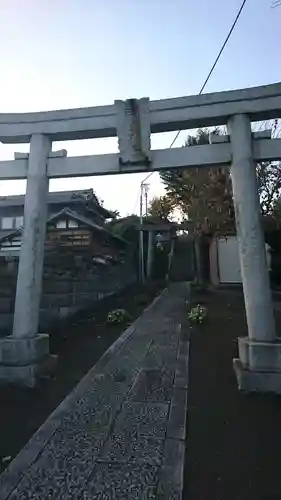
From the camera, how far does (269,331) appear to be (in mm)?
4535

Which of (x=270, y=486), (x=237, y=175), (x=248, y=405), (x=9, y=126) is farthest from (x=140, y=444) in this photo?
(x=9, y=126)

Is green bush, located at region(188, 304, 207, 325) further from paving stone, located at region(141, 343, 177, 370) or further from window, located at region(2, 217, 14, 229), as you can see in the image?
window, located at region(2, 217, 14, 229)

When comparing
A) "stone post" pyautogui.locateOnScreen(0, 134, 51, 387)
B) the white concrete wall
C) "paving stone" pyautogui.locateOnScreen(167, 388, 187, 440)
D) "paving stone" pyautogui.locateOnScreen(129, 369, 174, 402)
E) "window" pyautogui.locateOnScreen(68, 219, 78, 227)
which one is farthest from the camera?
the white concrete wall

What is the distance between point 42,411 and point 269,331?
9.65ft

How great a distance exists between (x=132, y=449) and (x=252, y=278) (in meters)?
2.59

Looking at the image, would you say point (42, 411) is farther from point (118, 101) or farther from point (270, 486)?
point (118, 101)

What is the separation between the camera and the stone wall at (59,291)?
6386 mm

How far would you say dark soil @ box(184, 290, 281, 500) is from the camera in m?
2.56

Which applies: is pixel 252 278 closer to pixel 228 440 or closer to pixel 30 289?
pixel 228 440

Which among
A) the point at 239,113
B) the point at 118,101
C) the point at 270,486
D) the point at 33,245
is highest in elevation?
the point at 118,101

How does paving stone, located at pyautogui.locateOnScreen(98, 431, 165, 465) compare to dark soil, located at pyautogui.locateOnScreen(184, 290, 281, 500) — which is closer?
dark soil, located at pyautogui.locateOnScreen(184, 290, 281, 500)

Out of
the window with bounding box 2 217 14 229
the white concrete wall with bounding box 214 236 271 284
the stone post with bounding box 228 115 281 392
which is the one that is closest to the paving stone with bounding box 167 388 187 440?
the stone post with bounding box 228 115 281 392

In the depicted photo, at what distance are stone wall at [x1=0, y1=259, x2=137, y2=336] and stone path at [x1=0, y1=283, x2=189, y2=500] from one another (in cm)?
203

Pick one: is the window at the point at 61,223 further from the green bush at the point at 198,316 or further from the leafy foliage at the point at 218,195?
the green bush at the point at 198,316
